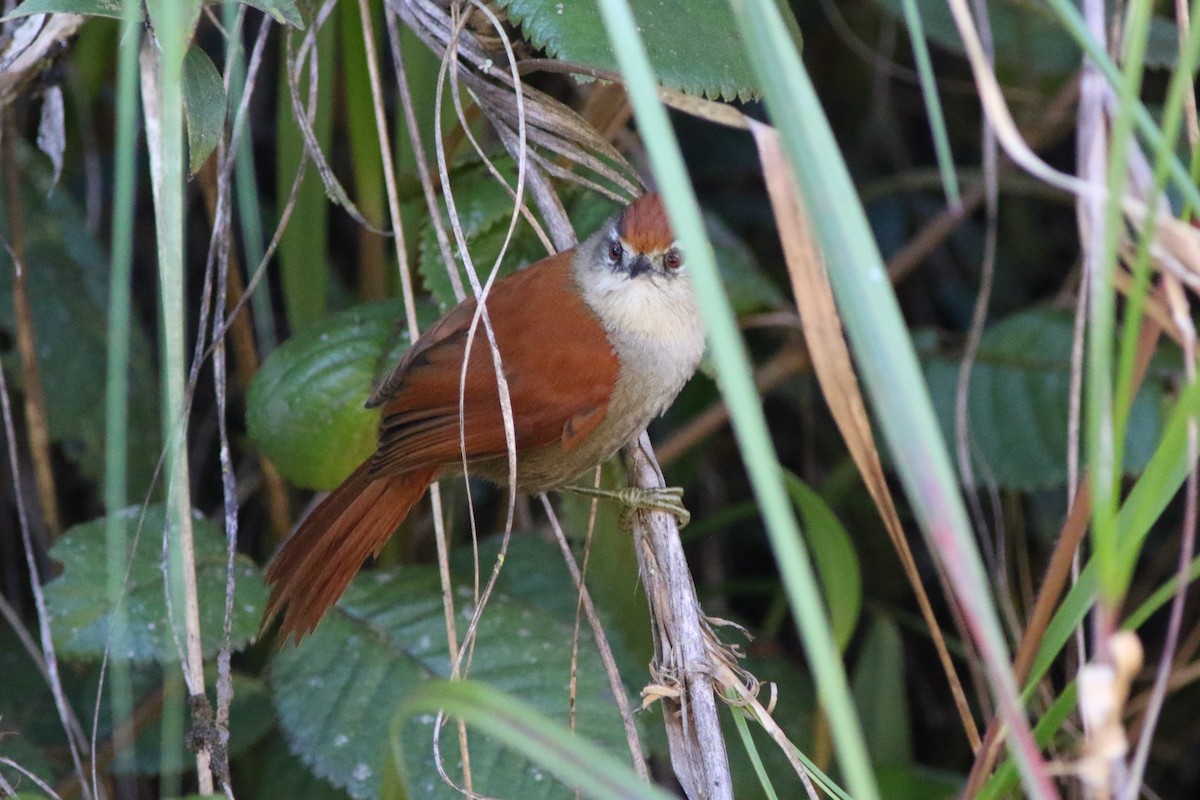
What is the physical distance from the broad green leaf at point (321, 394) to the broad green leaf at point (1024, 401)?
1.49m

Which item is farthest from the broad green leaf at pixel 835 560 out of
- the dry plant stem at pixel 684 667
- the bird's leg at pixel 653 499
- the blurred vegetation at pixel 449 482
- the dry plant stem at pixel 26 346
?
the dry plant stem at pixel 26 346

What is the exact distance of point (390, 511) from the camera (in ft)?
7.85

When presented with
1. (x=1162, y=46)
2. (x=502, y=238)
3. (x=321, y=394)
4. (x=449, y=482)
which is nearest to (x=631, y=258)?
(x=502, y=238)

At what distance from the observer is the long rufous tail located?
2316mm

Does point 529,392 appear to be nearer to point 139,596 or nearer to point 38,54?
point 139,596

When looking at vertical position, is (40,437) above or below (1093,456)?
below

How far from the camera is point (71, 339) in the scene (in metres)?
2.99

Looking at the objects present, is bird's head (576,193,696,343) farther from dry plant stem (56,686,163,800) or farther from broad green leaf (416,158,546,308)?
dry plant stem (56,686,163,800)

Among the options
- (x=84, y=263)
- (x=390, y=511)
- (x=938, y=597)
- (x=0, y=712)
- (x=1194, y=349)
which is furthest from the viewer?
(x=938, y=597)

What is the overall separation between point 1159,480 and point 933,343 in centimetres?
216

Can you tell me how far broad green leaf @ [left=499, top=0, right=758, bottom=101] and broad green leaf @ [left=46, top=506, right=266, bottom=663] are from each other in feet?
3.79

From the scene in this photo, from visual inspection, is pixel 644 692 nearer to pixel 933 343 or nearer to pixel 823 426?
pixel 933 343

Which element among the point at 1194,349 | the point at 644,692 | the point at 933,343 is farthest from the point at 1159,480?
the point at 933,343

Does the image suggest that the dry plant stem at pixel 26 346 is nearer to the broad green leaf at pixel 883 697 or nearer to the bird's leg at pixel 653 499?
the bird's leg at pixel 653 499
